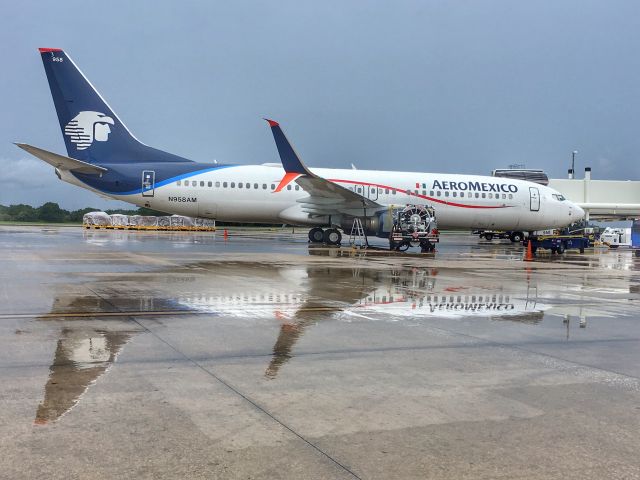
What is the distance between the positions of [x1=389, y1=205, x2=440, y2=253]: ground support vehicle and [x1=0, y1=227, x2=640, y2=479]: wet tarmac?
51.6ft

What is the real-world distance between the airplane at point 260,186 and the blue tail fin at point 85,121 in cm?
4

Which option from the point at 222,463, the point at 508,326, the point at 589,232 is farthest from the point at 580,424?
the point at 589,232

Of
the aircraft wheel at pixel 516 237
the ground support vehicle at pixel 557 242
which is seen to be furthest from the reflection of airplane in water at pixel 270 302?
the aircraft wheel at pixel 516 237

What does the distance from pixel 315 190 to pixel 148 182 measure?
7764 millimetres

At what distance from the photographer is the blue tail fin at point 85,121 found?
2683cm

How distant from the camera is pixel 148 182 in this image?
92.2ft

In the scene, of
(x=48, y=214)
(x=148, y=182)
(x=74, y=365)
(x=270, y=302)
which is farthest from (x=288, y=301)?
(x=48, y=214)

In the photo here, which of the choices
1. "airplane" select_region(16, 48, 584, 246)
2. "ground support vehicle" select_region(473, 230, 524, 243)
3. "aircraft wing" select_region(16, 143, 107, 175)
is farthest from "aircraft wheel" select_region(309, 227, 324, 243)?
"ground support vehicle" select_region(473, 230, 524, 243)

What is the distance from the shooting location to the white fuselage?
94.1 ft

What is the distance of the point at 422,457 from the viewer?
3449 mm

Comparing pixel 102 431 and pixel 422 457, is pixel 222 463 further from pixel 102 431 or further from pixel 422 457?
pixel 422 457

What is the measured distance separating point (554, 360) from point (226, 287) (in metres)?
6.54

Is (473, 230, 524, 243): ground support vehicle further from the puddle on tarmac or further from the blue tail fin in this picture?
the puddle on tarmac

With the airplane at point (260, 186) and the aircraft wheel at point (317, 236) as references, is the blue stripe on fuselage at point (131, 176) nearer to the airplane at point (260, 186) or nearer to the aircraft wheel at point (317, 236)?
the airplane at point (260, 186)
